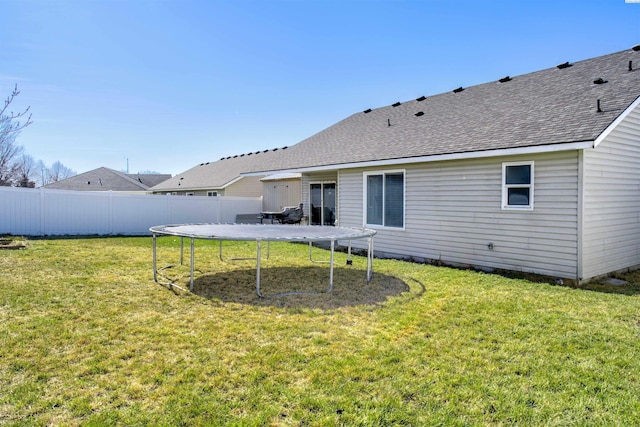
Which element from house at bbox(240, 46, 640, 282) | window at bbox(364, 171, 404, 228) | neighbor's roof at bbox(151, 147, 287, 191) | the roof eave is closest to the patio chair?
the roof eave

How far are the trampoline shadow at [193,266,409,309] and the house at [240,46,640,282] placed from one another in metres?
2.36

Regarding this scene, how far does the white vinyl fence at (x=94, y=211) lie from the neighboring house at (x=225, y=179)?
258 centimetres

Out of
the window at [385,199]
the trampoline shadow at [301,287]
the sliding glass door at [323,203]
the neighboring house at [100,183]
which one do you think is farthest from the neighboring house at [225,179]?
the trampoline shadow at [301,287]

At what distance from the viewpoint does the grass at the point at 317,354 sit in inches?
92.6

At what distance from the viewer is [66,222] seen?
43.0 ft

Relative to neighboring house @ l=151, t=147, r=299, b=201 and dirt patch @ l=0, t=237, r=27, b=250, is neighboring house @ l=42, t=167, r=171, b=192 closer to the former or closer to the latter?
neighboring house @ l=151, t=147, r=299, b=201

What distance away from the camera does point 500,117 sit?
8.15 m

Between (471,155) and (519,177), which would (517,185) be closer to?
(519,177)

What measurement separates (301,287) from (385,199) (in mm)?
4333

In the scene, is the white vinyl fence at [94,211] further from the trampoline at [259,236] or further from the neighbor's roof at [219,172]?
the trampoline at [259,236]

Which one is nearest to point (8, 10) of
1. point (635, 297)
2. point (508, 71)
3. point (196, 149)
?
point (508, 71)

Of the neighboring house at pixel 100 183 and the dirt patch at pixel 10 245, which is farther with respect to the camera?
the neighboring house at pixel 100 183

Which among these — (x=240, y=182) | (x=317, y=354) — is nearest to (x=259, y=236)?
(x=317, y=354)

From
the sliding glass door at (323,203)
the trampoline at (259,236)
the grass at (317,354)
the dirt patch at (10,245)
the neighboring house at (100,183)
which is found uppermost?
the neighboring house at (100,183)
